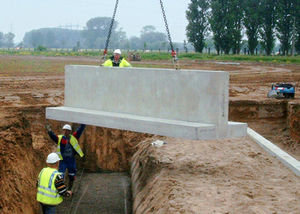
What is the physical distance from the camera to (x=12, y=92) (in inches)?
850

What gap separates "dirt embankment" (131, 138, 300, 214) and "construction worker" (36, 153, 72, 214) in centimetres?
162

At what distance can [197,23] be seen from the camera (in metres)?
56.8

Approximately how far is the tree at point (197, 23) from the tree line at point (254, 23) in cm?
54

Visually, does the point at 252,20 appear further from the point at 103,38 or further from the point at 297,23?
the point at 103,38

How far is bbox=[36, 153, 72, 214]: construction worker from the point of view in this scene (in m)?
8.44

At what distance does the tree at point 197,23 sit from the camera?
182 ft

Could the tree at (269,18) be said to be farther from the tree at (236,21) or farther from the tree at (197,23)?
the tree at (197,23)

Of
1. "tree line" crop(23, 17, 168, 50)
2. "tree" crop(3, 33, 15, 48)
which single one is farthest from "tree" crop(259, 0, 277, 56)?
"tree" crop(3, 33, 15, 48)

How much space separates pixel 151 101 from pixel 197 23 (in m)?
48.1

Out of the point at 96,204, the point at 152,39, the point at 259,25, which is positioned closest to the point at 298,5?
the point at 259,25

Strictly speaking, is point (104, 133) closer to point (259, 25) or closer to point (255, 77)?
point (255, 77)

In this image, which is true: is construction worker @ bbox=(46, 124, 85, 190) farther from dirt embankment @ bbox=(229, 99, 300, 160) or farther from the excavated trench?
dirt embankment @ bbox=(229, 99, 300, 160)

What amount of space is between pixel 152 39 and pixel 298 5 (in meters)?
86.4

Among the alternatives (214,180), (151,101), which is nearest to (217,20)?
(151,101)
